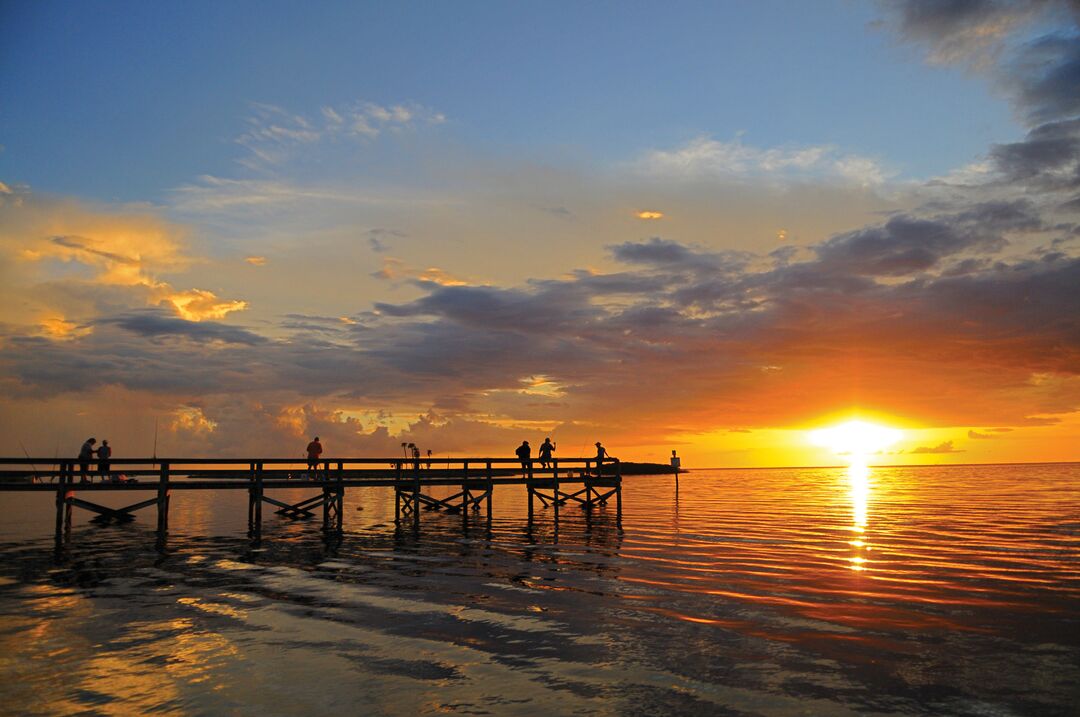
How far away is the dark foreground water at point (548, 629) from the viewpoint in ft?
30.4

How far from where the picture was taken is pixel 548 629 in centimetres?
1284

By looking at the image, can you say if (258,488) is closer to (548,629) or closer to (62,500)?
(62,500)

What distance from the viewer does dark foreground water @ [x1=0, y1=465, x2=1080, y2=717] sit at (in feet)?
30.4

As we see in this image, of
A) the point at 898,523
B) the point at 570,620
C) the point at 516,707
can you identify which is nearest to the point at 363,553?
the point at 570,620

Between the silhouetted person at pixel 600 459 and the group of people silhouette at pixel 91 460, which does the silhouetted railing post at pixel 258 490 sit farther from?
the silhouetted person at pixel 600 459

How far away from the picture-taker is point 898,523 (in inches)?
1336

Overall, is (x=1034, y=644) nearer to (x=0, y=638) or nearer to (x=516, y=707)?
(x=516, y=707)

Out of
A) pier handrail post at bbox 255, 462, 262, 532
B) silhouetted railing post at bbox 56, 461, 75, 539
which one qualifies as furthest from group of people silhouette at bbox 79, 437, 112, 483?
pier handrail post at bbox 255, 462, 262, 532

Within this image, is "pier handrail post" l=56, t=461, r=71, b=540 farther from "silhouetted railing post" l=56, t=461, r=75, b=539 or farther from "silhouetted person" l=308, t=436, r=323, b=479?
A: "silhouetted person" l=308, t=436, r=323, b=479

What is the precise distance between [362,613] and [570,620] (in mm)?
4083

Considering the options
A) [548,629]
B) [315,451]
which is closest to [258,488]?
[315,451]

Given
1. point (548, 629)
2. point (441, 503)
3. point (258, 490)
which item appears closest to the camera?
point (548, 629)

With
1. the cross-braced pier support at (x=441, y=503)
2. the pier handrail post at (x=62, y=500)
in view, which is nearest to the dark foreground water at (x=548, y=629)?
the pier handrail post at (x=62, y=500)

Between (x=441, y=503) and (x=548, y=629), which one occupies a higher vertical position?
(x=548, y=629)
